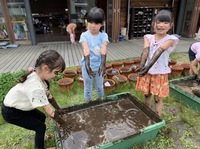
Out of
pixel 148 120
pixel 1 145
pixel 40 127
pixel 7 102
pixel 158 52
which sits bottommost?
pixel 1 145

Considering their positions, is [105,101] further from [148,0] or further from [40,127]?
[148,0]

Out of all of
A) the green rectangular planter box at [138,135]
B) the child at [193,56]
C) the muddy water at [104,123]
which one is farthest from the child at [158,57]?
the child at [193,56]

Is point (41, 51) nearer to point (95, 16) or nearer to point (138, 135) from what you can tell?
point (95, 16)

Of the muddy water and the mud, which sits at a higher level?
the mud

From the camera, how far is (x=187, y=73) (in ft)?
11.7

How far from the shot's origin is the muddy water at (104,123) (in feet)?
5.73

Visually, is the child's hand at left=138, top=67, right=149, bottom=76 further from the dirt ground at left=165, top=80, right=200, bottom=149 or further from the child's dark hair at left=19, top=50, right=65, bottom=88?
the child's dark hair at left=19, top=50, right=65, bottom=88

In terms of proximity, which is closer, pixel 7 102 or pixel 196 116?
pixel 7 102

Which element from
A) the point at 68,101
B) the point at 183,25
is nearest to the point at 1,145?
the point at 68,101

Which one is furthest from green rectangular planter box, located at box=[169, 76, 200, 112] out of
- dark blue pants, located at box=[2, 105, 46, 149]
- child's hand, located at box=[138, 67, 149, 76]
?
dark blue pants, located at box=[2, 105, 46, 149]

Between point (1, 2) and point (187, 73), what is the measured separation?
6.55m

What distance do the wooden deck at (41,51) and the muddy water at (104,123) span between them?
2.55 m

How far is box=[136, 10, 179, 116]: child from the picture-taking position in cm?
174

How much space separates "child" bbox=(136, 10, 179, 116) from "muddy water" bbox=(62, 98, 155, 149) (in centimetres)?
36
